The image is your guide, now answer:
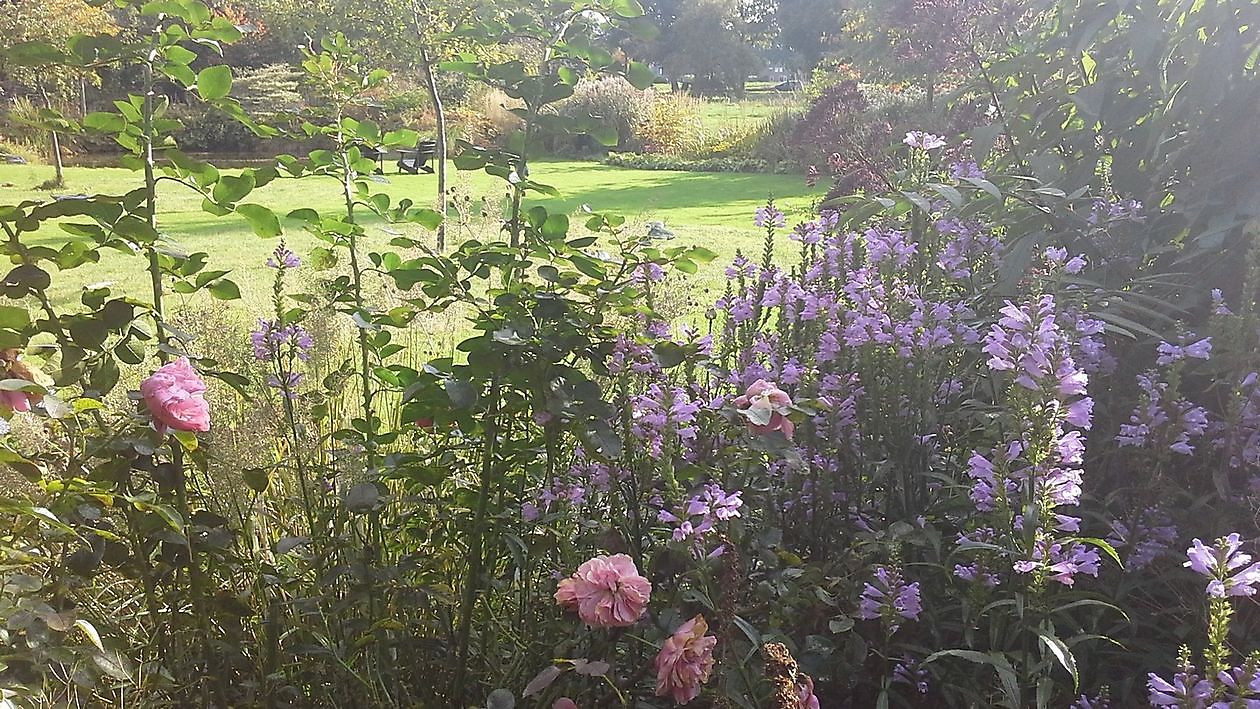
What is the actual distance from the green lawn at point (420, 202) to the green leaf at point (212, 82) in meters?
3.12

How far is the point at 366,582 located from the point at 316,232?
59 cm

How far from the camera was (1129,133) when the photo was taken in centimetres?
197

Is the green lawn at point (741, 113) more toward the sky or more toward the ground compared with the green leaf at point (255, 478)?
more toward the sky

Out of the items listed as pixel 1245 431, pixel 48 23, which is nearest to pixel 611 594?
pixel 1245 431

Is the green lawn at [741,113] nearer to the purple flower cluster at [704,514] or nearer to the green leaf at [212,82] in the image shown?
→ the green leaf at [212,82]

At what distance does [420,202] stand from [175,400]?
8.25 m

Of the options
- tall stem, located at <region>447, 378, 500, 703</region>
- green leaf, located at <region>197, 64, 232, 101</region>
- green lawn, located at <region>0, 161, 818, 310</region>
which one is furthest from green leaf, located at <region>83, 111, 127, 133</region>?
green lawn, located at <region>0, 161, 818, 310</region>

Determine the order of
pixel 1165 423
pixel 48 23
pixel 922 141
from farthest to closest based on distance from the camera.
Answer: pixel 48 23 → pixel 922 141 → pixel 1165 423

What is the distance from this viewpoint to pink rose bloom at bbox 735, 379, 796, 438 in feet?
3.45

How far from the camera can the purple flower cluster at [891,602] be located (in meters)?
1.20

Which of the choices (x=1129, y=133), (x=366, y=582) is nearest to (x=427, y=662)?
(x=366, y=582)

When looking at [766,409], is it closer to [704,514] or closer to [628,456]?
[704,514]

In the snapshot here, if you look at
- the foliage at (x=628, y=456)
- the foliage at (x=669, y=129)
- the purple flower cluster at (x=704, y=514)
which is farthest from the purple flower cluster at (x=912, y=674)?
the foliage at (x=669, y=129)

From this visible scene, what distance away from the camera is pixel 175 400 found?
1.12 metres
